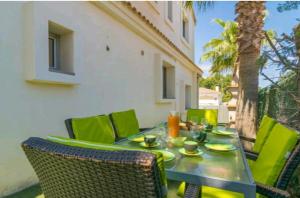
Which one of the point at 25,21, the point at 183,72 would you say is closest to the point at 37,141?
the point at 25,21

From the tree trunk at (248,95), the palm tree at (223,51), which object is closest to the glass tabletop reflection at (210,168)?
the tree trunk at (248,95)

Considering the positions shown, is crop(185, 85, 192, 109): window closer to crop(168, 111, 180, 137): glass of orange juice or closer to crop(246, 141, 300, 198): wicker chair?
crop(168, 111, 180, 137): glass of orange juice

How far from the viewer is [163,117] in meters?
8.21

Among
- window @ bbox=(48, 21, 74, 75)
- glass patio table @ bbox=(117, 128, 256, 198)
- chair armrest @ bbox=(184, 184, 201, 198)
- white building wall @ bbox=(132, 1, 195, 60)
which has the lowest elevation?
chair armrest @ bbox=(184, 184, 201, 198)

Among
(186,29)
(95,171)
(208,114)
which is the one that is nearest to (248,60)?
(208,114)

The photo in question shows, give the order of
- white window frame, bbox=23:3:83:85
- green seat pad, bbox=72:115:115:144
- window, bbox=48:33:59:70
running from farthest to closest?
window, bbox=48:33:59:70 → white window frame, bbox=23:3:83:85 → green seat pad, bbox=72:115:115:144

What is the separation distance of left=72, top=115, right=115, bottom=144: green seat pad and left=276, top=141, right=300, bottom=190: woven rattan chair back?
182 centimetres

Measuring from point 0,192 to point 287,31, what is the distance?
4.23 m

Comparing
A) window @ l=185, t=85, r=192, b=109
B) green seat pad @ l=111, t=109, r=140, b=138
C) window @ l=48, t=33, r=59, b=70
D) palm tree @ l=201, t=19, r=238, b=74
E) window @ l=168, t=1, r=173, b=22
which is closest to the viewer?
green seat pad @ l=111, t=109, r=140, b=138

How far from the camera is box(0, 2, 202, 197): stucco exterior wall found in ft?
8.89

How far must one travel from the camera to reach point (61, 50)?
147 inches

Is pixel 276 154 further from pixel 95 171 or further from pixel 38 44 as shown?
pixel 38 44

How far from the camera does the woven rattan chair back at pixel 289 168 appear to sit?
5.61 feet

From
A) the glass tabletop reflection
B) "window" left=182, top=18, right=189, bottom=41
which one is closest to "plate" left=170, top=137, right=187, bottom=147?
the glass tabletop reflection
